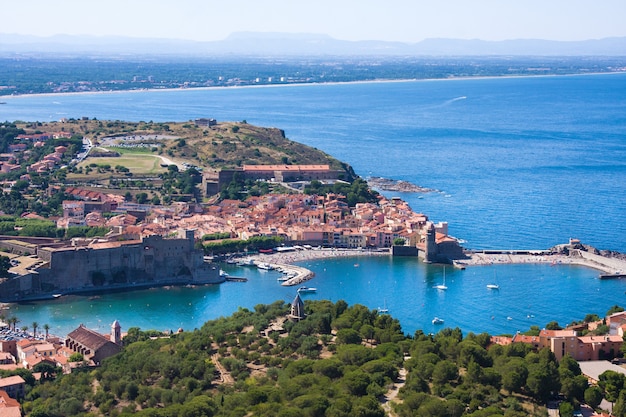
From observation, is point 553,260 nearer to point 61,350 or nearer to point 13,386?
point 61,350

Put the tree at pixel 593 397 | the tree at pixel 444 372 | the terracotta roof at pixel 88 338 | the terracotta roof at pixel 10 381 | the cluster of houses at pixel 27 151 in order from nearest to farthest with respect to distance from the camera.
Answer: the tree at pixel 593 397 < the tree at pixel 444 372 < the terracotta roof at pixel 10 381 < the terracotta roof at pixel 88 338 < the cluster of houses at pixel 27 151

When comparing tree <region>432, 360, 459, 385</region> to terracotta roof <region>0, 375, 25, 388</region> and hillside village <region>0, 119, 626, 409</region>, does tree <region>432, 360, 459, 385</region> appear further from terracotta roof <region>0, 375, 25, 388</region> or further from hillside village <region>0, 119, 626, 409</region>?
terracotta roof <region>0, 375, 25, 388</region>

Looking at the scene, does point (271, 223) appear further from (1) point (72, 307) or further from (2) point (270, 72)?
(2) point (270, 72)

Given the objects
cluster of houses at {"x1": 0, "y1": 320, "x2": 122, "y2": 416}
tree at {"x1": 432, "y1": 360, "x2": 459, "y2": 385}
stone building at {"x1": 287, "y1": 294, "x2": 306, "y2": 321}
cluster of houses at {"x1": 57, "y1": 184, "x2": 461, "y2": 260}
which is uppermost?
tree at {"x1": 432, "y1": 360, "x2": 459, "y2": 385}

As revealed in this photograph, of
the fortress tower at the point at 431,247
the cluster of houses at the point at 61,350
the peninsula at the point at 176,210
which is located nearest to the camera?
the cluster of houses at the point at 61,350

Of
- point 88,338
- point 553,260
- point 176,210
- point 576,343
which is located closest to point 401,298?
point 553,260

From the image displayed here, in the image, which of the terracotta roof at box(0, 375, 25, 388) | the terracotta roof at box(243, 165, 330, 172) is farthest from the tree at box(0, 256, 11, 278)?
the terracotta roof at box(243, 165, 330, 172)

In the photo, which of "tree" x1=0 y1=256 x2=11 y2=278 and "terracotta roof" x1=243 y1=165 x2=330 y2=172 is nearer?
"tree" x1=0 y1=256 x2=11 y2=278

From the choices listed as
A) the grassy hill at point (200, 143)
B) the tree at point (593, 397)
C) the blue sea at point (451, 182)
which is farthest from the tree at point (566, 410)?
the grassy hill at point (200, 143)

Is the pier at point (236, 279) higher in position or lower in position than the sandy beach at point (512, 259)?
lower

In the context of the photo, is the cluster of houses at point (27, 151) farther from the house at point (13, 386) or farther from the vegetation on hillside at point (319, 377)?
the house at point (13, 386)
